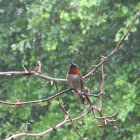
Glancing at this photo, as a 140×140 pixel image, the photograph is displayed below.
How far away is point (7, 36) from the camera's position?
4078 mm

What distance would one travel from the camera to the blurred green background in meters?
3.37

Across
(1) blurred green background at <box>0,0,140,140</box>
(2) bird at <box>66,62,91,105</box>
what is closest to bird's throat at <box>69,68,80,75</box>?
(2) bird at <box>66,62,91,105</box>

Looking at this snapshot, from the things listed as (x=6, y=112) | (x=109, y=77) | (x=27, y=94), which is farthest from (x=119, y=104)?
(x=6, y=112)

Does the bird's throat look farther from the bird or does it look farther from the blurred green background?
the blurred green background

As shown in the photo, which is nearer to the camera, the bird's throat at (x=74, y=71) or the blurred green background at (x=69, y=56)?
the bird's throat at (x=74, y=71)

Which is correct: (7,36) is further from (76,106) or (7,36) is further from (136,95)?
(136,95)

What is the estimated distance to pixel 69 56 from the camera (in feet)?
13.3

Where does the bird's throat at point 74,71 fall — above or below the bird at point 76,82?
above

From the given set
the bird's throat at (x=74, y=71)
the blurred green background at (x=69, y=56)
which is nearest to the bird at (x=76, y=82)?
the bird's throat at (x=74, y=71)

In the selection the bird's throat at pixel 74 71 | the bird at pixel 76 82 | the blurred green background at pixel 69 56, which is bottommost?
the blurred green background at pixel 69 56

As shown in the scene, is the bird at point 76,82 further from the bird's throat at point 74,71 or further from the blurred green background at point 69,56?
the blurred green background at point 69,56

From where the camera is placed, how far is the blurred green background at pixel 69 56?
11.0ft

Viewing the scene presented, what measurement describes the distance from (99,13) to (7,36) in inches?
48.1

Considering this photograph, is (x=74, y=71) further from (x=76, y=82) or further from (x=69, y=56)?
(x=69, y=56)
